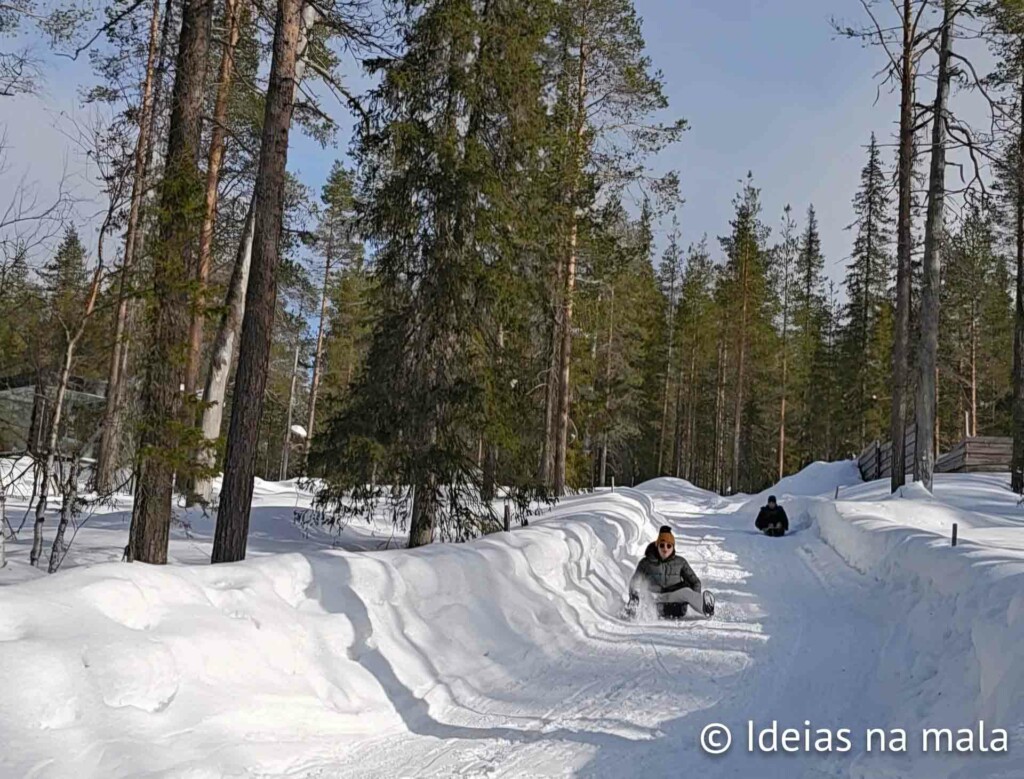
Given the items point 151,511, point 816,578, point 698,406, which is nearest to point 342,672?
point 151,511

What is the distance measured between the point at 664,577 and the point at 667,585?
4.7 inches

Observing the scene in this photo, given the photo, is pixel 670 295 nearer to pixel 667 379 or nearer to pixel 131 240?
pixel 667 379

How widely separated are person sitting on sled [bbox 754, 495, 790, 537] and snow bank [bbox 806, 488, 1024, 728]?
610 centimetres

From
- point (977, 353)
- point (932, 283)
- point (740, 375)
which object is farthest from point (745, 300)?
point (932, 283)

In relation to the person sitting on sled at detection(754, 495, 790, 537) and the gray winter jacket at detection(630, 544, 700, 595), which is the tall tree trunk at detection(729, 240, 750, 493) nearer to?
the person sitting on sled at detection(754, 495, 790, 537)

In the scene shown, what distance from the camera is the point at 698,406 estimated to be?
55688 millimetres

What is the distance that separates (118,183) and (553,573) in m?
6.77

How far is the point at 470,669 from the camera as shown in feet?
20.7

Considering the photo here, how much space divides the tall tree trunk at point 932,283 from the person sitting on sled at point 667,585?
9.56m

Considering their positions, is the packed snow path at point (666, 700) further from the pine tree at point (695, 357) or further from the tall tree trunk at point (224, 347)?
the pine tree at point (695, 357)

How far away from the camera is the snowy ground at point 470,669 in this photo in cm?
387

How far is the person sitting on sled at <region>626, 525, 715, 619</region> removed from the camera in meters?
8.83

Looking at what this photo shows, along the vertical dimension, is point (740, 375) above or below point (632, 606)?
above

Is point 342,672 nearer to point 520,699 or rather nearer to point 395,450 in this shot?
point 520,699
